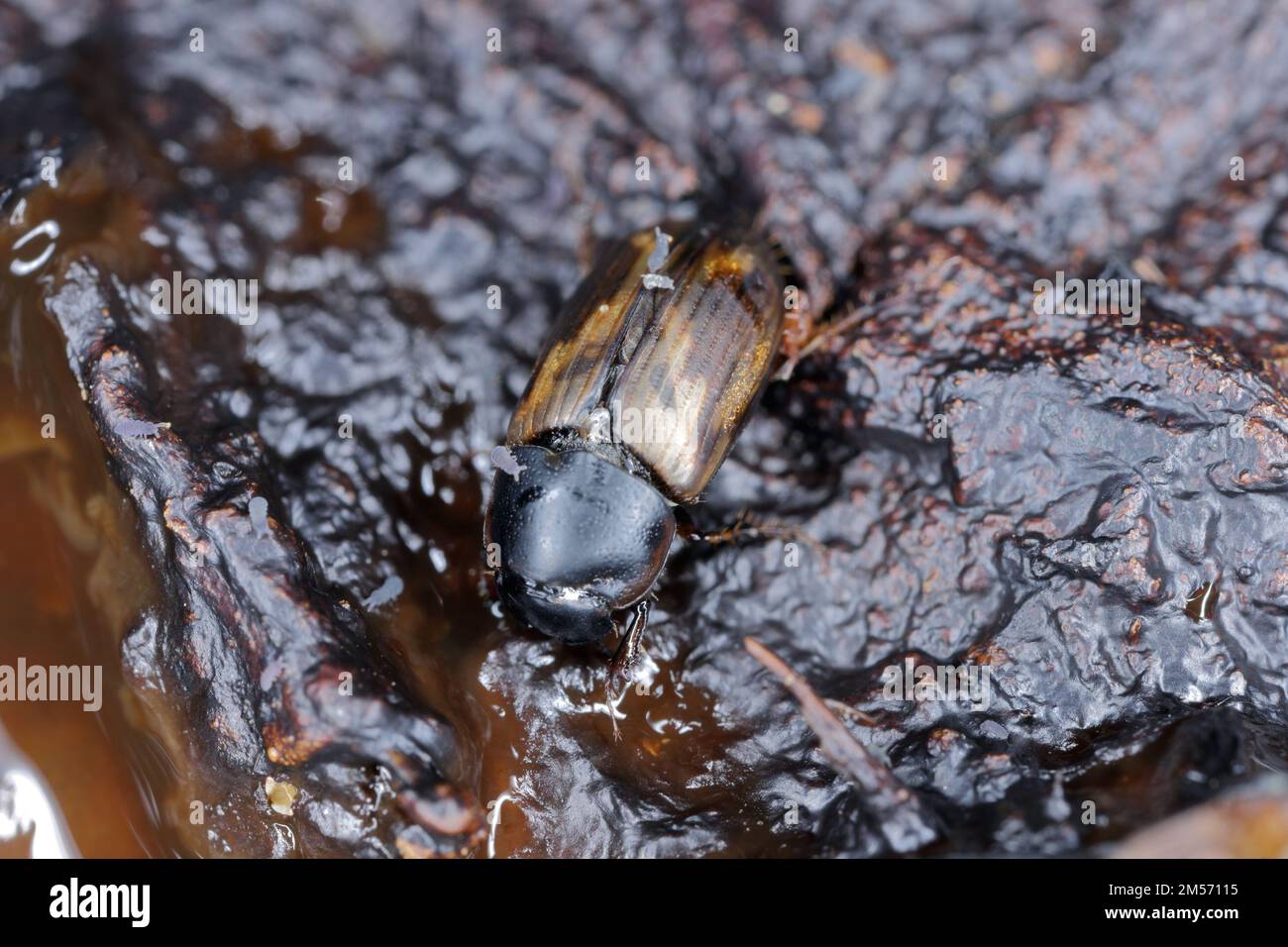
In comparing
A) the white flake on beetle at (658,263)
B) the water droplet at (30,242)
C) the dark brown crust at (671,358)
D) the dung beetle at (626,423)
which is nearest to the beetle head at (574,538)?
the dung beetle at (626,423)

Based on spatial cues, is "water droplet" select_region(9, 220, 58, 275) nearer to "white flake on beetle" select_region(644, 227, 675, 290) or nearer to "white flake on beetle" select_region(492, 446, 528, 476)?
"white flake on beetle" select_region(492, 446, 528, 476)

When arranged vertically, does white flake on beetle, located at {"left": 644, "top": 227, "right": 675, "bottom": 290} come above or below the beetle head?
above

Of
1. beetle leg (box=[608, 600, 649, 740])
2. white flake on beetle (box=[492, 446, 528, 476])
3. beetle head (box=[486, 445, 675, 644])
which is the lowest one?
beetle leg (box=[608, 600, 649, 740])

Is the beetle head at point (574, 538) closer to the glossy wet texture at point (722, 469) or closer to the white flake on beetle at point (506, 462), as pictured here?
the white flake on beetle at point (506, 462)

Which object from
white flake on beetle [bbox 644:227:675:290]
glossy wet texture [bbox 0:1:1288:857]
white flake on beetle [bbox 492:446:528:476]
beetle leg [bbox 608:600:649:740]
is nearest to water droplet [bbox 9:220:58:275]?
glossy wet texture [bbox 0:1:1288:857]

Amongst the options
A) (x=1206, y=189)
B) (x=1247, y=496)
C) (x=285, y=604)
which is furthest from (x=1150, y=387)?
(x=285, y=604)

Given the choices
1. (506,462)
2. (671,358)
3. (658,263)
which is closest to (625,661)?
(506,462)
